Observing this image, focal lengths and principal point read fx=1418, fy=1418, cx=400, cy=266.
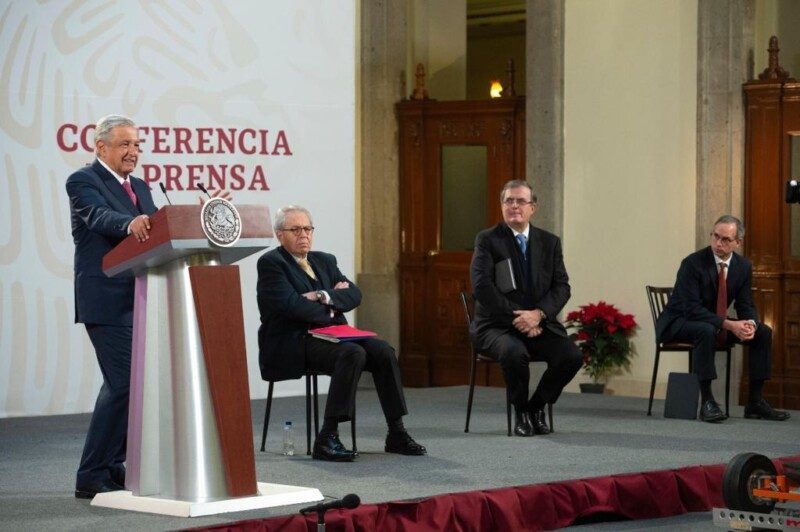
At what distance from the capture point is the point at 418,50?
10.3m

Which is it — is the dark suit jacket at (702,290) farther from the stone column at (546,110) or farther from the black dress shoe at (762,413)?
the stone column at (546,110)

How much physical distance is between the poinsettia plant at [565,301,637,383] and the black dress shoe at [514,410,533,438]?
95.8 inches

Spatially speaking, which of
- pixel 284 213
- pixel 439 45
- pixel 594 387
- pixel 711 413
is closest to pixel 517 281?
pixel 711 413

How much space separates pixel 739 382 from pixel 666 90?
1861 mm

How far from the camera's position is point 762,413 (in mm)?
7340

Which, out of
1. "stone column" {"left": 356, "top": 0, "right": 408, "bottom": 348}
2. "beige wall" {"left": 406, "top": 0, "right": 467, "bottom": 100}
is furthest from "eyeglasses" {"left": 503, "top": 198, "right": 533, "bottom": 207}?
"beige wall" {"left": 406, "top": 0, "right": 467, "bottom": 100}

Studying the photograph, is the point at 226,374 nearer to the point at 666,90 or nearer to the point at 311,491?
the point at 311,491

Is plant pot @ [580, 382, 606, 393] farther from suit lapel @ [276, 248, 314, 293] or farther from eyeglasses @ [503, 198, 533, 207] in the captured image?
suit lapel @ [276, 248, 314, 293]

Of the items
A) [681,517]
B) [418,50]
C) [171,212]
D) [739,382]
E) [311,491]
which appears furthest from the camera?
[418,50]

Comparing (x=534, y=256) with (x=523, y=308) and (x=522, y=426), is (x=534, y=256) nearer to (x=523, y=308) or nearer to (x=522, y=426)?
(x=523, y=308)

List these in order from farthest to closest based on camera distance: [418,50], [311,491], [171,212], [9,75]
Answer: [418,50]
[9,75]
[311,491]
[171,212]

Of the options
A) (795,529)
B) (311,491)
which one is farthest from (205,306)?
(795,529)

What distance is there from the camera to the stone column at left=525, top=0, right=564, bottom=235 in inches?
364

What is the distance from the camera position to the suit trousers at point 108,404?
4930 mm
